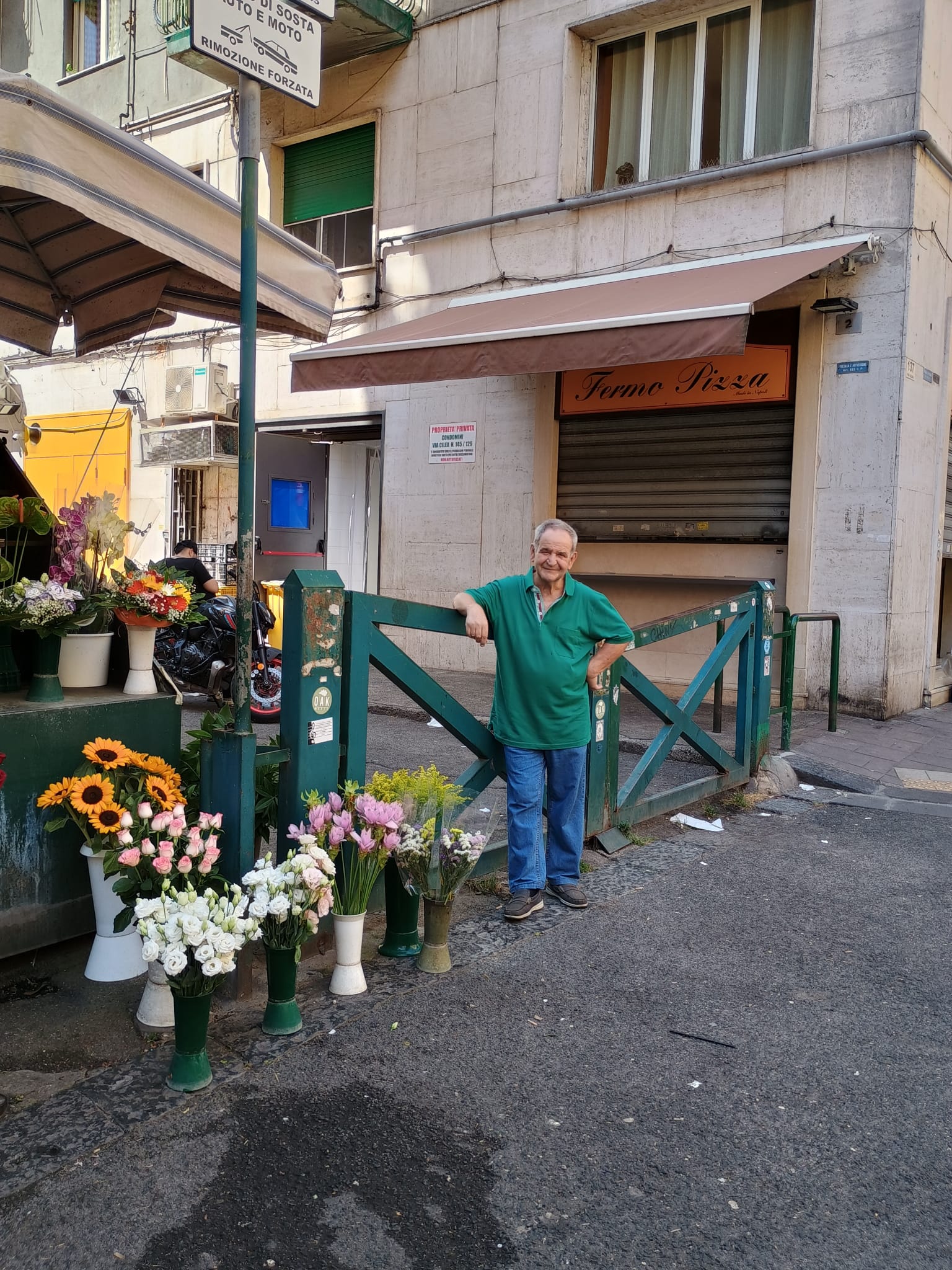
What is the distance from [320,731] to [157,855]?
2.33ft

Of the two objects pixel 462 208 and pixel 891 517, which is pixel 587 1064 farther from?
pixel 462 208

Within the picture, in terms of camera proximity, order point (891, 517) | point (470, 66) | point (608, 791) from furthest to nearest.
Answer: point (470, 66) < point (891, 517) < point (608, 791)

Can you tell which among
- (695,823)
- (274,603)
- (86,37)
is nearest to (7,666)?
(695,823)

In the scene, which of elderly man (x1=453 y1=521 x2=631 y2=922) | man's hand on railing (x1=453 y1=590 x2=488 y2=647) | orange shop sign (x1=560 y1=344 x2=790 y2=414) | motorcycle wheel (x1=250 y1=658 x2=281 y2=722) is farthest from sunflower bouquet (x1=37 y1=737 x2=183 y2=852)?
orange shop sign (x1=560 y1=344 x2=790 y2=414)

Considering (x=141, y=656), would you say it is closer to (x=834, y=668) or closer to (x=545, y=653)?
(x=545, y=653)

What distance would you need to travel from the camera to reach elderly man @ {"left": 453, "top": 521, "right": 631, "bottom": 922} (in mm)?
4172

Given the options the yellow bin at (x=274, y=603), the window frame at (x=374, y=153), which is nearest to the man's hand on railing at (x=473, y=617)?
the yellow bin at (x=274, y=603)

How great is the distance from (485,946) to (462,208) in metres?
8.95

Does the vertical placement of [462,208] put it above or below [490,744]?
above

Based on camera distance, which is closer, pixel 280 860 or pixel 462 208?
pixel 280 860

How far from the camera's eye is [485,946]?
3928 millimetres

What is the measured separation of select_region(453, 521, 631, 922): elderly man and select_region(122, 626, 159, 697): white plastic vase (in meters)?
1.19

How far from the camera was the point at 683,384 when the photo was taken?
9430 millimetres

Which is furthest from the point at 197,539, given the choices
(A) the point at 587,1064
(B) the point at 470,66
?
(A) the point at 587,1064
